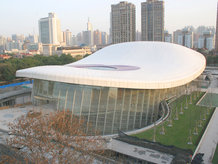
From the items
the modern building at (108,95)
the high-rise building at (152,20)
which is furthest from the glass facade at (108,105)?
the high-rise building at (152,20)

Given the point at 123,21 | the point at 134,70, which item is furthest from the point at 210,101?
the point at 123,21

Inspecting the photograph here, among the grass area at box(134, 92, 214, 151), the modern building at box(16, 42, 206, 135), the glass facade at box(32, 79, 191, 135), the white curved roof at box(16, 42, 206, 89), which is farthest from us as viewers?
the glass facade at box(32, 79, 191, 135)

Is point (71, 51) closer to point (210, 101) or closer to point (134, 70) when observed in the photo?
point (134, 70)

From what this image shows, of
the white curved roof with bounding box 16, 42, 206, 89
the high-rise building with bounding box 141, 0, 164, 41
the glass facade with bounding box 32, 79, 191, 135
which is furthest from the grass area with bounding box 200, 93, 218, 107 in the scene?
the high-rise building with bounding box 141, 0, 164, 41

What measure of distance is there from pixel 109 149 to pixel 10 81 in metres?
45.1

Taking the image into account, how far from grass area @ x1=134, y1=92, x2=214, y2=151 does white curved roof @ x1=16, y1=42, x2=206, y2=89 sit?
366 centimetres

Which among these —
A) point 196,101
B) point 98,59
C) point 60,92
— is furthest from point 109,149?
point 98,59

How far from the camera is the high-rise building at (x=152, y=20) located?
4732 inches

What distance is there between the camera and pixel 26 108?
2859 centimetres

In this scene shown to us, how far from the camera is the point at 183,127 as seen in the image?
2112 centimetres

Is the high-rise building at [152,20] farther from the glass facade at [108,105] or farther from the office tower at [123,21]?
the glass facade at [108,105]

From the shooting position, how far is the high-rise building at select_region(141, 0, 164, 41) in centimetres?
12019

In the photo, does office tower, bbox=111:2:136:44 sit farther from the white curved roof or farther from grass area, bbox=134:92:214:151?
grass area, bbox=134:92:214:151

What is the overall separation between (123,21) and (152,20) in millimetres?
16441
